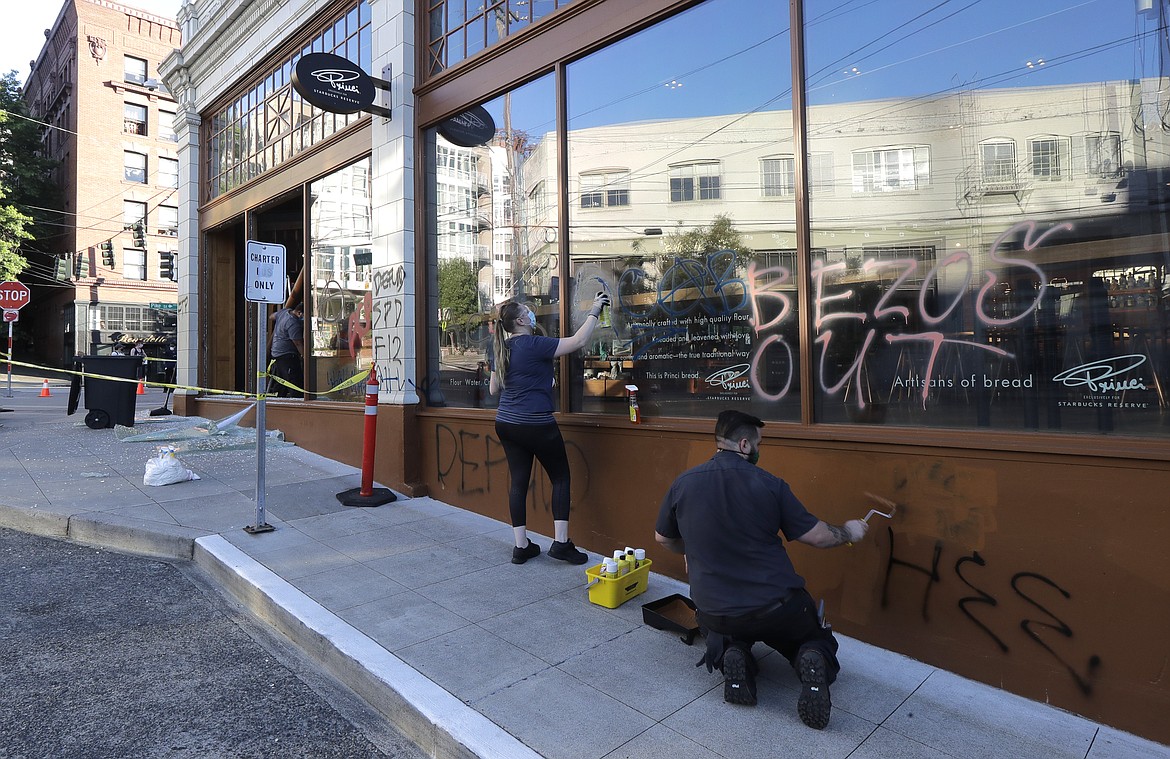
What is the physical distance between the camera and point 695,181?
4.75 m

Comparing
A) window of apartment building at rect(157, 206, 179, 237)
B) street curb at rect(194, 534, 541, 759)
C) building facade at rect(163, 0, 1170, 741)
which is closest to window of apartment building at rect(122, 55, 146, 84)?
window of apartment building at rect(157, 206, 179, 237)

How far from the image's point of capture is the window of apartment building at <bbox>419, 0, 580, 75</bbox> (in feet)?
19.2

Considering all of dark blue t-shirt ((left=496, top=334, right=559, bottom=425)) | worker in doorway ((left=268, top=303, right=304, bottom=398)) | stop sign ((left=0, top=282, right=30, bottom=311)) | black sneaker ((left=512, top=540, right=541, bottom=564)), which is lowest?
black sneaker ((left=512, top=540, right=541, bottom=564))

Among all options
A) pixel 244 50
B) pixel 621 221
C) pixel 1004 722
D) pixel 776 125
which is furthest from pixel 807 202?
pixel 244 50

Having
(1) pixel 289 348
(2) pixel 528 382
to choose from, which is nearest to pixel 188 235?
(1) pixel 289 348

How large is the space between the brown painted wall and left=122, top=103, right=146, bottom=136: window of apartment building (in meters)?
41.3

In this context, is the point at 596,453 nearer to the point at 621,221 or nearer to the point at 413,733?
the point at 621,221

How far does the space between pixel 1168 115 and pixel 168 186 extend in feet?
137

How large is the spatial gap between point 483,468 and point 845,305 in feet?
11.2

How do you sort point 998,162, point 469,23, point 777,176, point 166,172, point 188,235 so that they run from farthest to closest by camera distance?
point 166,172
point 188,235
point 469,23
point 777,176
point 998,162

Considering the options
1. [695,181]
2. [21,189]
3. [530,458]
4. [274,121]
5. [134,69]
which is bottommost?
[530,458]

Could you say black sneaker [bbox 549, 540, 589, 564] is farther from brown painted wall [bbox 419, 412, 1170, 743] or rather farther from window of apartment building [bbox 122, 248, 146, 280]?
window of apartment building [bbox 122, 248, 146, 280]

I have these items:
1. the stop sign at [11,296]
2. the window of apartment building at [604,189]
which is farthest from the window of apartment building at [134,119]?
the window of apartment building at [604,189]

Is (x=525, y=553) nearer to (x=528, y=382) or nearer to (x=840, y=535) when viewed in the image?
(x=528, y=382)
